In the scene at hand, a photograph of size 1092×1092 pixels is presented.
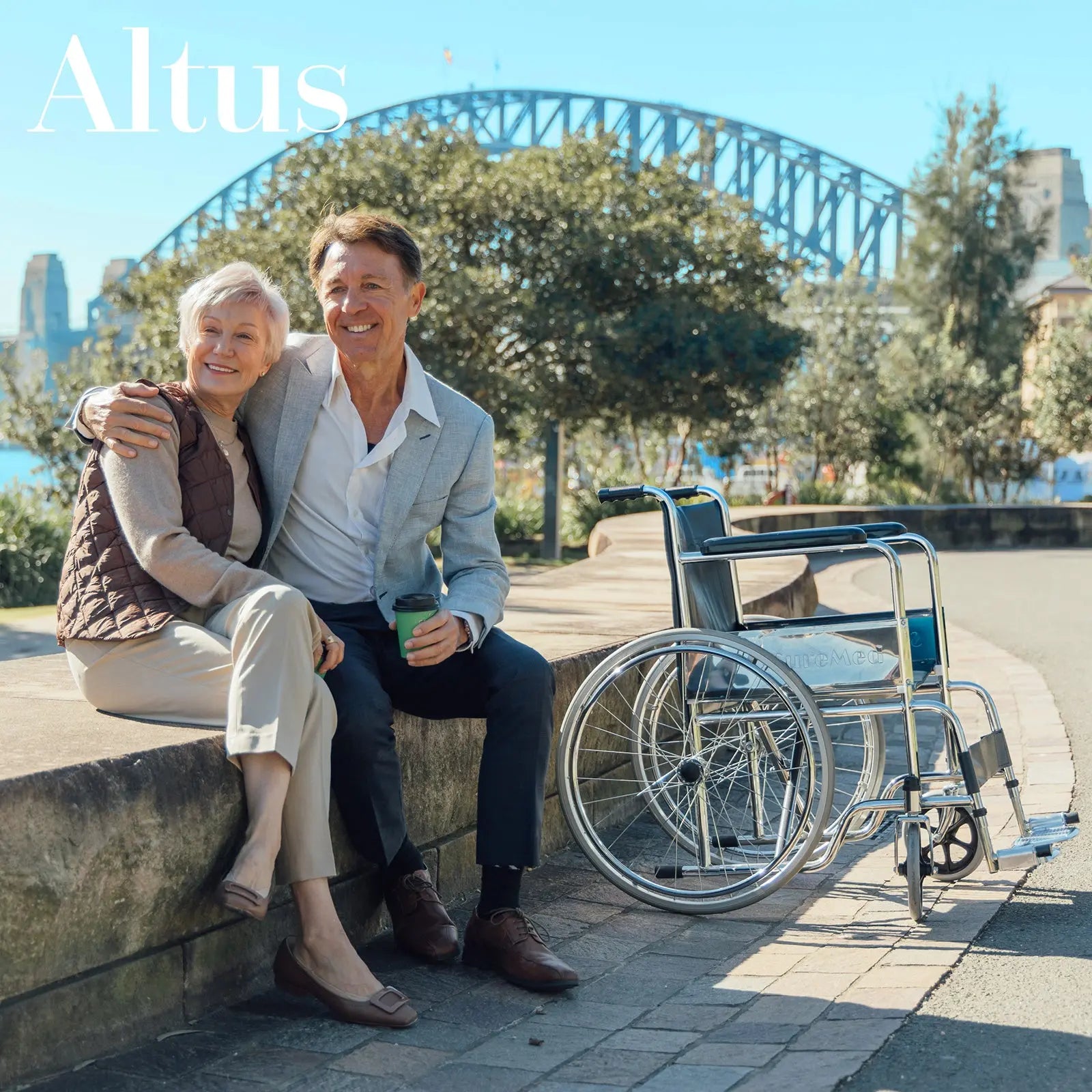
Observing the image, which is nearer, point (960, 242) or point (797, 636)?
point (797, 636)

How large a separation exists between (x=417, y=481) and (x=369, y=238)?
23.2 inches

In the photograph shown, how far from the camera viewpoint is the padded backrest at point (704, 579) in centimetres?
398

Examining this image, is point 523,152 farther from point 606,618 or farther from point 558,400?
point 606,618

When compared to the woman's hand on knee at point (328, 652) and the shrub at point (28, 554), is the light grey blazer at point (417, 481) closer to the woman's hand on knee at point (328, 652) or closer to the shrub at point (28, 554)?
the woman's hand on knee at point (328, 652)

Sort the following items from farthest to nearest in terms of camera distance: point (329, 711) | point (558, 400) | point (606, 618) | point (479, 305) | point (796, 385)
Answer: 1. point (796, 385)
2. point (558, 400)
3. point (479, 305)
4. point (606, 618)
5. point (329, 711)

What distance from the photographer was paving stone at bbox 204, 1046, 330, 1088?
2.71m

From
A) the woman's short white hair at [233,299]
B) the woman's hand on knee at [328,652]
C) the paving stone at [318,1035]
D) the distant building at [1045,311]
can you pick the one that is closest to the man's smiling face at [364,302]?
the woman's short white hair at [233,299]

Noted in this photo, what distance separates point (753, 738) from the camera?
13.6 feet

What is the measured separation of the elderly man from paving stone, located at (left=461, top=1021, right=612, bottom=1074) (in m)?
0.31

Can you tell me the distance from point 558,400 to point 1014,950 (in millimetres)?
18211

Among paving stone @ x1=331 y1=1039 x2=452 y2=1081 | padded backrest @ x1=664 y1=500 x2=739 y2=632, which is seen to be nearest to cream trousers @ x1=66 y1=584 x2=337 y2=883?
paving stone @ x1=331 y1=1039 x2=452 y2=1081

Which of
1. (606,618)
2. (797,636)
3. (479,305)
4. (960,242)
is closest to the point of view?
(797,636)

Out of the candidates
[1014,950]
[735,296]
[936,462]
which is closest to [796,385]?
[936,462]

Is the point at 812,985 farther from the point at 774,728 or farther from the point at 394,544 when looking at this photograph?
the point at 394,544
